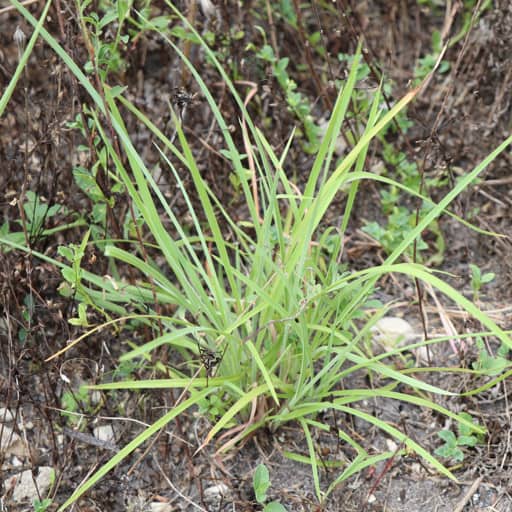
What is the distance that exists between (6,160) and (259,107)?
0.67 meters

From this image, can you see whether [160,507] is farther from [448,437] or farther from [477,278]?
[477,278]

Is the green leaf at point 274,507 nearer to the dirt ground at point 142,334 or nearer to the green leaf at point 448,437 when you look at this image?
the dirt ground at point 142,334

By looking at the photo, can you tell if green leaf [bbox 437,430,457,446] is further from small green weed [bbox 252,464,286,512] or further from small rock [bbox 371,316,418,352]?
small green weed [bbox 252,464,286,512]

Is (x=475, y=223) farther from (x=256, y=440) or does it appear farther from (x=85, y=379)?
(x=85, y=379)

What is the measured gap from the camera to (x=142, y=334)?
5.19 feet

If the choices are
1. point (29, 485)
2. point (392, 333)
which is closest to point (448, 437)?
point (392, 333)

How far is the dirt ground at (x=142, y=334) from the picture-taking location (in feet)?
4.70

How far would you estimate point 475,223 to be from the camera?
1.85 metres

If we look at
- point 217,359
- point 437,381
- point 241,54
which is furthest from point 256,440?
point 241,54

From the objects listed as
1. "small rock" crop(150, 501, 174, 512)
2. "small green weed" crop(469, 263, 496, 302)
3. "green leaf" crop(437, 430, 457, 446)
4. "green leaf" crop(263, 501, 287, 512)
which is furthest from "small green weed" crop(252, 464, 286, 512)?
"small green weed" crop(469, 263, 496, 302)

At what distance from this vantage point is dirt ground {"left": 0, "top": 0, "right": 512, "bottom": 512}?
143 cm

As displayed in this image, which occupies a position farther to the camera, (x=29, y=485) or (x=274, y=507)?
(x=29, y=485)

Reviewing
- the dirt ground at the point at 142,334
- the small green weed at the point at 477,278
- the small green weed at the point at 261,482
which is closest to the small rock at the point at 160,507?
the dirt ground at the point at 142,334

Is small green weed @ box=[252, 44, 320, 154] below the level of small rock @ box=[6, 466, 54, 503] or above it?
above
